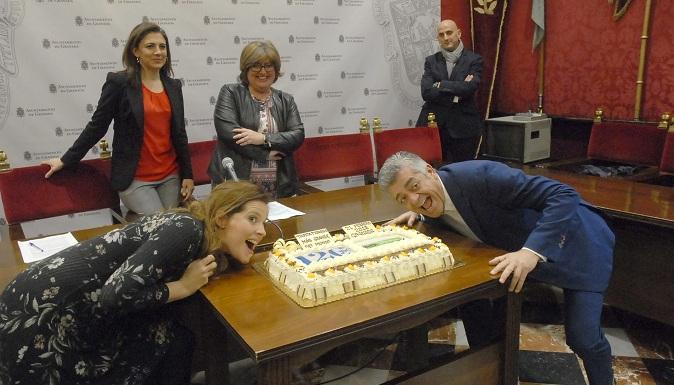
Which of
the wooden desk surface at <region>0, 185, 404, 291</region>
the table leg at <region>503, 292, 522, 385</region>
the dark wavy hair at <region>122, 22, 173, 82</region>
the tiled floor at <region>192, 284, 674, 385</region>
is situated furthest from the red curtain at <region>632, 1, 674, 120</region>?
the dark wavy hair at <region>122, 22, 173, 82</region>

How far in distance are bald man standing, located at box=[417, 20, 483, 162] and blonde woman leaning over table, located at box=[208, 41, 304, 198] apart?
1622 millimetres

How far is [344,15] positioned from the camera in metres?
4.20

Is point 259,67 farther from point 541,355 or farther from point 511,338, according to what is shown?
point 541,355

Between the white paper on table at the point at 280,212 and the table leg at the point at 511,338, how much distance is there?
999mm

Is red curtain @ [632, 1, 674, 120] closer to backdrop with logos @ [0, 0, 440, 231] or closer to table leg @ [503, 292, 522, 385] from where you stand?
backdrop with logos @ [0, 0, 440, 231]

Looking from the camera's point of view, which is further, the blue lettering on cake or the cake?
the blue lettering on cake

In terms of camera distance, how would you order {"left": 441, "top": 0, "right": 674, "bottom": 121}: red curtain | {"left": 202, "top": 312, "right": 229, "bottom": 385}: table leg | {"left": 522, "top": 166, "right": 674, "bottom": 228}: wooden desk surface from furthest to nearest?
{"left": 441, "top": 0, "right": 674, "bottom": 121}: red curtain → {"left": 522, "top": 166, "right": 674, "bottom": 228}: wooden desk surface → {"left": 202, "top": 312, "right": 229, "bottom": 385}: table leg

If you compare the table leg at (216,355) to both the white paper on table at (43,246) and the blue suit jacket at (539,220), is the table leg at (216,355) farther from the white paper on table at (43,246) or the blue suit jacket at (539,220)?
the blue suit jacket at (539,220)

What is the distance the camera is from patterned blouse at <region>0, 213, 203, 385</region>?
1458mm

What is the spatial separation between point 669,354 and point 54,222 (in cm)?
345

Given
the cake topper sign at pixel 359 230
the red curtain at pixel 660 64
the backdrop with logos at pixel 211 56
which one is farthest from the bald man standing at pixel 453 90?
the cake topper sign at pixel 359 230

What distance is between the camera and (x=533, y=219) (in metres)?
1.96

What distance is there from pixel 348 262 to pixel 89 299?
28.7 inches

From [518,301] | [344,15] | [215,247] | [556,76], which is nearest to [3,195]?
[215,247]
